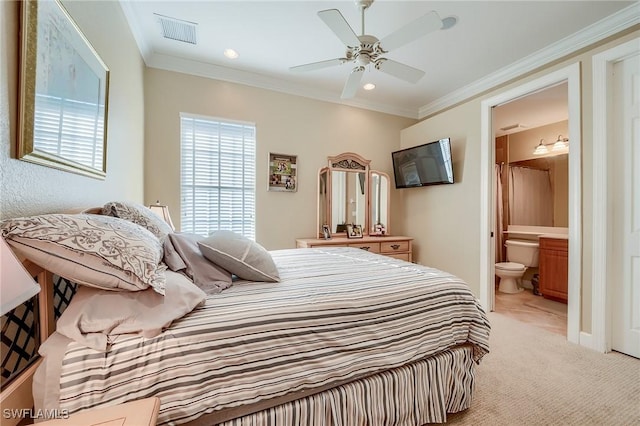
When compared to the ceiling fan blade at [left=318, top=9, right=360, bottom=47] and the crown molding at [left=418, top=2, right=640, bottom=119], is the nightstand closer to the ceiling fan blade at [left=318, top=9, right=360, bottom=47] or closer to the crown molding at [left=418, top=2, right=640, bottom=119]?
the ceiling fan blade at [left=318, top=9, right=360, bottom=47]

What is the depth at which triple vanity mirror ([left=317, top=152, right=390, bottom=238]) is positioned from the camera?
12.6ft

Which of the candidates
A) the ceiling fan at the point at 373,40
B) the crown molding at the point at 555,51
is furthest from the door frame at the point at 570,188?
the ceiling fan at the point at 373,40

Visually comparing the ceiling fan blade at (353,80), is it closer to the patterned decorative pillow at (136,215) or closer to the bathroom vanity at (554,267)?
the patterned decorative pillow at (136,215)

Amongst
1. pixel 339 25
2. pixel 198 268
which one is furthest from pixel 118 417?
pixel 339 25

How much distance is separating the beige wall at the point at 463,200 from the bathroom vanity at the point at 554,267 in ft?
4.18

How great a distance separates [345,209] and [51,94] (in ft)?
10.6

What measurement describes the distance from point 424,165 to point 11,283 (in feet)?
13.1

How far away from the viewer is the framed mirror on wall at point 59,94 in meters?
1.03

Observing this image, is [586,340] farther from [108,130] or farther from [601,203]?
[108,130]

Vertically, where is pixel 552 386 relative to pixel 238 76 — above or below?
below

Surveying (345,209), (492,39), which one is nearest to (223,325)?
(345,209)

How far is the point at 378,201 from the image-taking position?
420 centimetres

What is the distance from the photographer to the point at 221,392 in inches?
37.2

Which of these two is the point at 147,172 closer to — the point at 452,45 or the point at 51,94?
the point at 51,94
